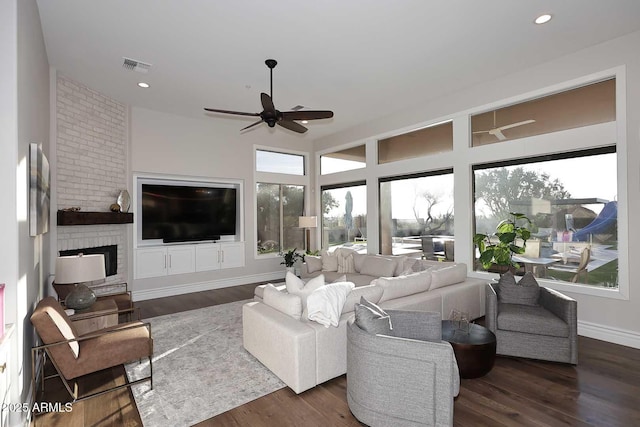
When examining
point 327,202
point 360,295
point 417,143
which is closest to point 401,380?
point 360,295

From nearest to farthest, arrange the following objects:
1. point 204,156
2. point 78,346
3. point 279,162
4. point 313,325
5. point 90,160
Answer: point 78,346
point 313,325
point 90,160
point 204,156
point 279,162

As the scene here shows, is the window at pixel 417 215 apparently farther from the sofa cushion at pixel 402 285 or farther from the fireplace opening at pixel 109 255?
the fireplace opening at pixel 109 255

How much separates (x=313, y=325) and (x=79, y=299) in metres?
2.52

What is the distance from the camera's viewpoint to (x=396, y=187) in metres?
6.58

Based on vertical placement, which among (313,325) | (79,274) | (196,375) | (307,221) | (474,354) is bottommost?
(196,375)

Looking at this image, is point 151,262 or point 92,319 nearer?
point 92,319

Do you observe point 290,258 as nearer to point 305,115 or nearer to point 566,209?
point 305,115

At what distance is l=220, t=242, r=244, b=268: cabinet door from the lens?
6.97 m

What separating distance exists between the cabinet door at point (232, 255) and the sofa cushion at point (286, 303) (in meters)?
3.96

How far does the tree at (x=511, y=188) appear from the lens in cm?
439

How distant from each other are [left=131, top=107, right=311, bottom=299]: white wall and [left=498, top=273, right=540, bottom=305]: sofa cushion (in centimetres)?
510

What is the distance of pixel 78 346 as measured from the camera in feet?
8.77

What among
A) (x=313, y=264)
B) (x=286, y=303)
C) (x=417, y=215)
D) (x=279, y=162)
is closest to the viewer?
(x=286, y=303)

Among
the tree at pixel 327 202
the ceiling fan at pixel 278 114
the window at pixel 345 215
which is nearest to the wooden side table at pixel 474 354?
the ceiling fan at pixel 278 114
